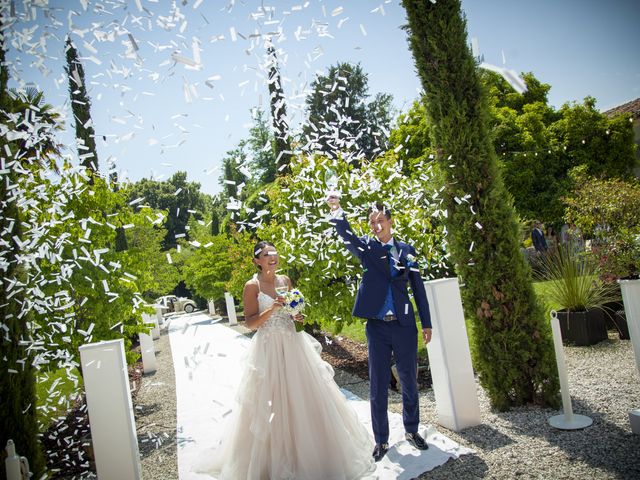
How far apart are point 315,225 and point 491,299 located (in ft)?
13.0

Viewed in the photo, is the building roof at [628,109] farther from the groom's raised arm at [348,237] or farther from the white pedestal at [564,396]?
the groom's raised arm at [348,237]

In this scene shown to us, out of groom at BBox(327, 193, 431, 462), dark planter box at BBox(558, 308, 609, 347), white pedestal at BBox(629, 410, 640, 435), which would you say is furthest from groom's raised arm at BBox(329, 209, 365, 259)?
dark planter box at BBox(558, 308, 609, 347)

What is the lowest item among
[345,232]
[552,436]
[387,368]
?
[552,436]

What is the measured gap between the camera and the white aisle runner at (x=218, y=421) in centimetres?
402

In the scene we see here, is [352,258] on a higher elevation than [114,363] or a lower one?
higher

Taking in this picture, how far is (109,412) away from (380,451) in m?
2.51

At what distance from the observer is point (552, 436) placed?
13.7 ft

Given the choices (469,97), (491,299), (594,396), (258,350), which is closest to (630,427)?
A: (594,396)

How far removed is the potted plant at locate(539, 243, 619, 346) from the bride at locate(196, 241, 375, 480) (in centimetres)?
503

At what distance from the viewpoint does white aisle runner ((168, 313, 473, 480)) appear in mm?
4020

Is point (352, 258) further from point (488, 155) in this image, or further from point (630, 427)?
point (630, 427)

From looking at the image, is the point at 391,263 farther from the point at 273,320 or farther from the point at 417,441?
the point at 417,441

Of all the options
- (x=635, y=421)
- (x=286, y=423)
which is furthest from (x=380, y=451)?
(x=635, y=421)

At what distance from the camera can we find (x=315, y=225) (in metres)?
8.44
